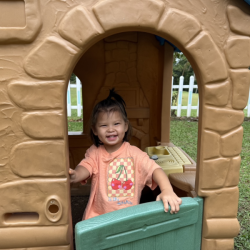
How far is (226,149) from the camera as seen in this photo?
55.1 inches

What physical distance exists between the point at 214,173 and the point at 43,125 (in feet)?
3.22

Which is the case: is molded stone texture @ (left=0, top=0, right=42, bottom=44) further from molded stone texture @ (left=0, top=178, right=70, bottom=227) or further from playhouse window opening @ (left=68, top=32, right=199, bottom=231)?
playhouse window opening @ (left=68, top=32, right=199, bottom=231)

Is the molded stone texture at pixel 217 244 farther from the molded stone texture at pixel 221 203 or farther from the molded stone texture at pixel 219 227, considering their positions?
the molded stone texture at pixel 221 203

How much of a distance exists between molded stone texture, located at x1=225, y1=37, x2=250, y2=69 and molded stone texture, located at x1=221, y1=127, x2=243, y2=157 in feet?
1.19

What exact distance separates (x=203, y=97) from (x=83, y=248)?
0.99 metres

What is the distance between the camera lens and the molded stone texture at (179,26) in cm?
122

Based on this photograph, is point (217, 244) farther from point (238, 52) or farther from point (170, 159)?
point (238, 52)

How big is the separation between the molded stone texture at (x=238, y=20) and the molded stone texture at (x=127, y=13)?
0.35m

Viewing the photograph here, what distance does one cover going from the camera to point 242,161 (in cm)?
415

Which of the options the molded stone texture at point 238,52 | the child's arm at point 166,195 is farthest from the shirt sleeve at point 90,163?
the molded stone texture at point 238,52

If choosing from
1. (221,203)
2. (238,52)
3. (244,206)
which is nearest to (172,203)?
(221,203)

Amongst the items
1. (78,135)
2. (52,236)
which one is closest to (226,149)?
(52,236)

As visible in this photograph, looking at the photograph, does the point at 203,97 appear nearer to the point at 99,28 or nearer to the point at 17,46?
the point at 99,28

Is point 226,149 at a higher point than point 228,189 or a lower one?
higher
